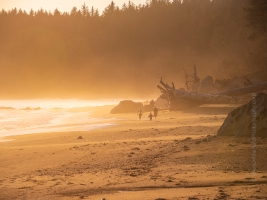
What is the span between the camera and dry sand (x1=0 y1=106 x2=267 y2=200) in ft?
20.7

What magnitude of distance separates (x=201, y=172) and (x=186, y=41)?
3264 inches

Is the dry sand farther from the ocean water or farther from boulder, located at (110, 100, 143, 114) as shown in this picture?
boulder, located at (110, 100, 143, 114)

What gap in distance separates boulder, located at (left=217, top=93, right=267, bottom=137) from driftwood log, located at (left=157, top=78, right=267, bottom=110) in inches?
482

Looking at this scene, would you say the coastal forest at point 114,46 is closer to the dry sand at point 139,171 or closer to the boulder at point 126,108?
the boulder at point 126,108

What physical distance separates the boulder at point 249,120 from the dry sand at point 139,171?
45cm

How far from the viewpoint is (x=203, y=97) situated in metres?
22.8

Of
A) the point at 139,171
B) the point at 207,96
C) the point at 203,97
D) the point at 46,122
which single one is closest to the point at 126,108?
the point at 46,122

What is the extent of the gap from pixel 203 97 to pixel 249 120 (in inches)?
502

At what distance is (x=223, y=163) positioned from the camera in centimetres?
788

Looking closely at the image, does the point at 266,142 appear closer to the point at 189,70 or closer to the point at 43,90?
the point at 189,70

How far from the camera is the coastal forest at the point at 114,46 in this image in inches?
3004

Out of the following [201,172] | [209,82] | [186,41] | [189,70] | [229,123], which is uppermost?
[186,41]

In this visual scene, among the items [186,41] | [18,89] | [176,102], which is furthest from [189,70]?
[176,102]

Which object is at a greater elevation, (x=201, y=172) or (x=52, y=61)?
(x=52, y=61)
